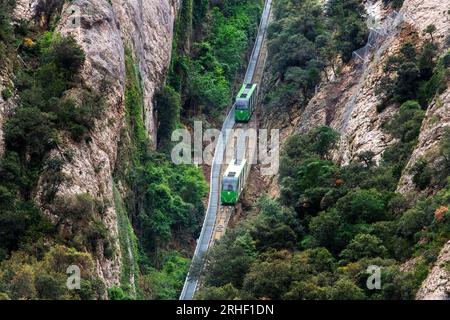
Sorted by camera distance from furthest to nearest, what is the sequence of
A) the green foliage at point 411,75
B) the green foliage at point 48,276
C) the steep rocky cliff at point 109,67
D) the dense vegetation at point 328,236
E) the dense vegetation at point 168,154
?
1. the green foliage at point 411,75
2. the dense vegetation at point 168,154
3. the steep rocky cliff at point 109,67
4. the dense vegetation at point 328,236
5. the green foliage at point 48,276

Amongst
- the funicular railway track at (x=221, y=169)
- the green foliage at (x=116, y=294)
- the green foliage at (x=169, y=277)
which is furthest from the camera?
the funicular railway track at (x=221, y=169)

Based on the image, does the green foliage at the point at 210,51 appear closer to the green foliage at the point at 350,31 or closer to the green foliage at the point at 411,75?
the green foliage at the point at 350,31

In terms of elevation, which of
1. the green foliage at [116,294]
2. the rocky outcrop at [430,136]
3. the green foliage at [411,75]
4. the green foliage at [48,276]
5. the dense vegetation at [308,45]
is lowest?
the green foliage at [116,294]

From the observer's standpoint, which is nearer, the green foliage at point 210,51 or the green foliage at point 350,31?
the green foliage at point 350,31

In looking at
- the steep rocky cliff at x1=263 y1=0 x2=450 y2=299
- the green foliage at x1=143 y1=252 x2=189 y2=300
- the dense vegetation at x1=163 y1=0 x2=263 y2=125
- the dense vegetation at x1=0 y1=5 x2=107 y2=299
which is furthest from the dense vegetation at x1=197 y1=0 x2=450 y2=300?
the dense vegetation at x1=163 y1=0 x2=263 y2=125

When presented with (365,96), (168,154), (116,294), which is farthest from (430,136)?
(168,154)

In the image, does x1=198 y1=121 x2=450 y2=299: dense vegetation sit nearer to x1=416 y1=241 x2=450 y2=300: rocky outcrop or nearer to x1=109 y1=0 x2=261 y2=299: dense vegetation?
x1=416 y1=241 x2=450 y2=300: rocky outcrop

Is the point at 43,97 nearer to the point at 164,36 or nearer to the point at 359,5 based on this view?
the point at 164,36

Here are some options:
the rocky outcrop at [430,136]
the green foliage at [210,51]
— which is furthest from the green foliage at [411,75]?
the green foliage at [210,51]
